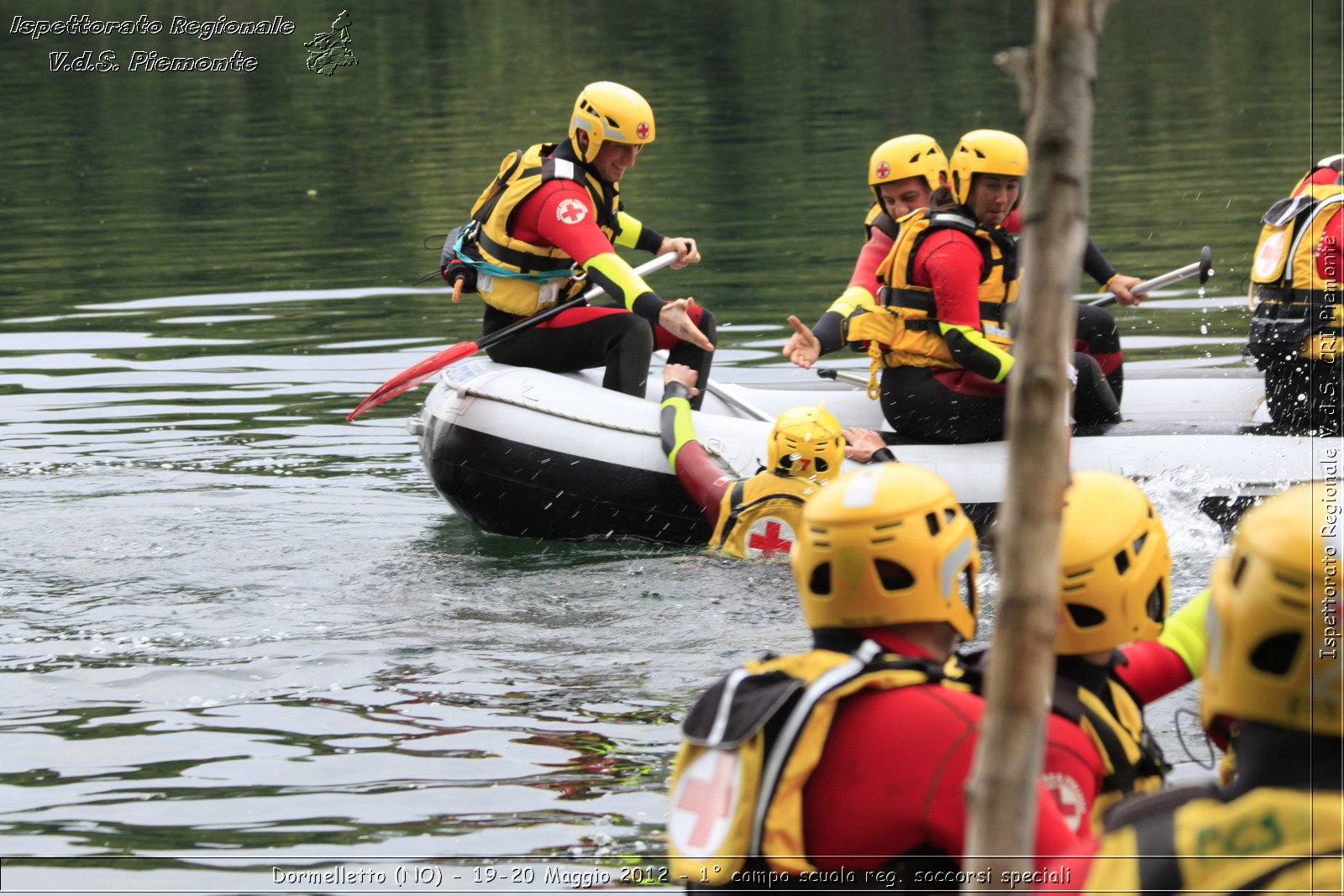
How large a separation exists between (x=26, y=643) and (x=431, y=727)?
71.7 inches

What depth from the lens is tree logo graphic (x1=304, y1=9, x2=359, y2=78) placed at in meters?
31.7

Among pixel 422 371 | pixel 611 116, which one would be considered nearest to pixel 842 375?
pixel 611 116

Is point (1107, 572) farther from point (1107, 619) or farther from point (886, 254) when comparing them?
point (886, 254)

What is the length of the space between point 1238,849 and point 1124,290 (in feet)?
21.1

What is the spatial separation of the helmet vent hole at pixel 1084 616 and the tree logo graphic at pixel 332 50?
94.4 ft

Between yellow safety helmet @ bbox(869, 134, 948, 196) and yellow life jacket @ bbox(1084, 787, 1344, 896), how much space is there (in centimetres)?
629

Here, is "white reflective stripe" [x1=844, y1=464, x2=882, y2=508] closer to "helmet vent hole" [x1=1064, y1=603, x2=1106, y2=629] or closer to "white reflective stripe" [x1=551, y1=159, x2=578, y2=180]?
"helmet vent hole" [x1=1064, y1=603, x2=1106, y2=629]

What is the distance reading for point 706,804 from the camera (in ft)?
9.13

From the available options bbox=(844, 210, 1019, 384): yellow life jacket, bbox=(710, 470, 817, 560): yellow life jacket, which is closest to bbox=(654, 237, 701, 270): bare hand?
bbox=(844, 210, 1019, 384): yellow life jacket

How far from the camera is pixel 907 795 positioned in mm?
2701

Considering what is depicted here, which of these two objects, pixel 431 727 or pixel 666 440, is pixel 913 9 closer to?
pixel 666 440

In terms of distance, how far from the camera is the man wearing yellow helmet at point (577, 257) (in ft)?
24.9

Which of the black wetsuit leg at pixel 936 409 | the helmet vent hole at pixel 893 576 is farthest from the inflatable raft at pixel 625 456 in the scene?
the helmet vent hole at pixel 893 576

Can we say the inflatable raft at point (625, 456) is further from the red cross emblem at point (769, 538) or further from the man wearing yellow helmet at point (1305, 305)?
the red cross emblem at point (769, 538)
